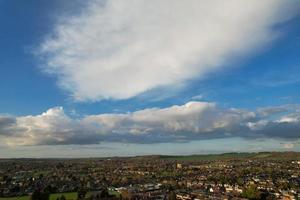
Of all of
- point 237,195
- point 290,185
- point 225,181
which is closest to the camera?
point 237,195

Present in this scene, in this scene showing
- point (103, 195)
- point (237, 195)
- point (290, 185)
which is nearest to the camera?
point (103, 195)

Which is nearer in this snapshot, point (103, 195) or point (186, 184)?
point (103, 195)

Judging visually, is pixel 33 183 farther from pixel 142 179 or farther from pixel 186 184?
pixel 186 184

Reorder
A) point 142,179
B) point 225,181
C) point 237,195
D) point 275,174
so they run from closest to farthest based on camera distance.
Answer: point 237,195, point 225,181, point 142,179, point 275,174

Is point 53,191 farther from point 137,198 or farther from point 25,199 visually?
point 137,198

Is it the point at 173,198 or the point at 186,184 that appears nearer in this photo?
the point at 173,198

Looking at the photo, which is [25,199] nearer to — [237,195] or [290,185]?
[237,195]

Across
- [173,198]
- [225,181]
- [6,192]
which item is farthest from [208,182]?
[6,192]

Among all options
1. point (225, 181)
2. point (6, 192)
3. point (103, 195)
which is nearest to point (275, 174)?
point (225, 181)

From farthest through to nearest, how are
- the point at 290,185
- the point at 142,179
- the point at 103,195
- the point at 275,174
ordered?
the point at 275,174 → the point at 142,179 → the point at 290,185 → the point at 103,195
